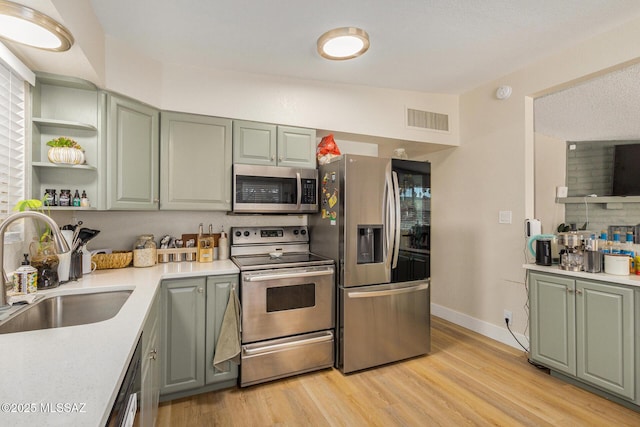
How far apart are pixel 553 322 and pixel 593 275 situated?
474mm

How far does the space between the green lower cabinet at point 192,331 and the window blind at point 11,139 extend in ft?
3.18

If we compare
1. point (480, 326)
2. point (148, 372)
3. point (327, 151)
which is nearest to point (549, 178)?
point (480, 326)

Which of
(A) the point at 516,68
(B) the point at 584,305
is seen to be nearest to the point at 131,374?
(B) the point at 584,305

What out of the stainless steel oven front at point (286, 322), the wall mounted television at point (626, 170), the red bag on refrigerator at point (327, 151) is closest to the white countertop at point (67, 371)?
the stainless steel oven front at point (286, 322)

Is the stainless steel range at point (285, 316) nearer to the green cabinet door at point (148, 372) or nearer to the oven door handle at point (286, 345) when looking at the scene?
the oven door handle at point (286, 345)

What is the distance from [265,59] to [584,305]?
9.81 ft

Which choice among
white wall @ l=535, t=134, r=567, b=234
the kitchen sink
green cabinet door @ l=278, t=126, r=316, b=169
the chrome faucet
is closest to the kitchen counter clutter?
white wall @ l=535, t=134, r=567, b=234

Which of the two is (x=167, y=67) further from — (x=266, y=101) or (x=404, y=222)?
(x=404, y=222)

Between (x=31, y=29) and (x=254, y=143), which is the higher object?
(x=31, y=29)

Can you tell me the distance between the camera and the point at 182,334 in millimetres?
2117

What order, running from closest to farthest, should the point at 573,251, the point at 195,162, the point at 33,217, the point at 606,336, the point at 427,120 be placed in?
the point at 33,217, the point at 606,336, the point at 573,251, the point at 195,162, the point at 427,120

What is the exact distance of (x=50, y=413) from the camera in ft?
2.15

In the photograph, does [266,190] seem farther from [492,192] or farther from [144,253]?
[492,192]

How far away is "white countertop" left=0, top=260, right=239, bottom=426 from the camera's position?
66 centimetres
